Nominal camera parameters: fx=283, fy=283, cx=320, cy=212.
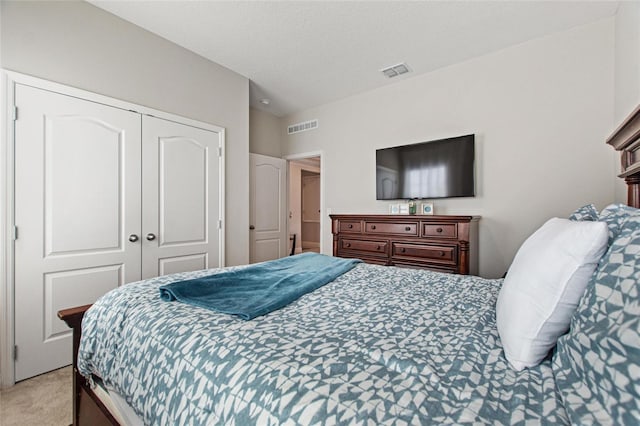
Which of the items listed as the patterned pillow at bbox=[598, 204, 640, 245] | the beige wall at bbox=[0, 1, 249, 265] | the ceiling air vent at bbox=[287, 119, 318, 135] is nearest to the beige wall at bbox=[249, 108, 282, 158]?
the ceiling air vent at bbox=[287, 119, 318, 135]

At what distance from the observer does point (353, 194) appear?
4.02 meters

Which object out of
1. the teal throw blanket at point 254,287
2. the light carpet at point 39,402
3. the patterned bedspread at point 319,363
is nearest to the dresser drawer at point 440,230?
the teal throw blanket at point 254,287

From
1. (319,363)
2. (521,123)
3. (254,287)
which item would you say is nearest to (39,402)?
(254,287)

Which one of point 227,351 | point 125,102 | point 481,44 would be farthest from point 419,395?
point 481,44

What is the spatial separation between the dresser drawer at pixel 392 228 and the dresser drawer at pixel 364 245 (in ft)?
0.42

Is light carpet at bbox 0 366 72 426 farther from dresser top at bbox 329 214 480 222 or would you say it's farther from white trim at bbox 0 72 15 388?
dresser top at bbox 329 214 480 222

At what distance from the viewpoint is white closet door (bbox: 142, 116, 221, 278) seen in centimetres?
268

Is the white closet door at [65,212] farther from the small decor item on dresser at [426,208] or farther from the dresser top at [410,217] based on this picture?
the small decor item on dresser at [426,208]

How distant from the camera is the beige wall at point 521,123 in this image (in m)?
2.50

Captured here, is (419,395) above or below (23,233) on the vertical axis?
below

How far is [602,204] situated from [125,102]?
430 centimetres

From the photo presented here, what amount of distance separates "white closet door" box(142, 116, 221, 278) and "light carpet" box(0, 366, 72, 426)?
3.07 ft

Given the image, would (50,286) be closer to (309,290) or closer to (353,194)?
(309,290)

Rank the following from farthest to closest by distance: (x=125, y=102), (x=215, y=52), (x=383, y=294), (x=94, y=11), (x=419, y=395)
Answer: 1. (x=215, y=52)
2. (x=125, y=102)
3. (x=94, y=11)
4. (x=383, y=294)
5. (x=419, y=395)
